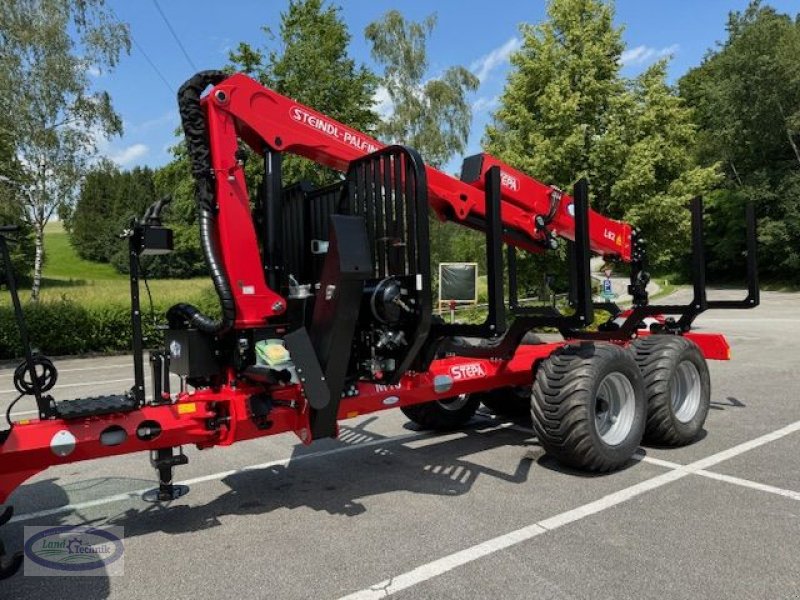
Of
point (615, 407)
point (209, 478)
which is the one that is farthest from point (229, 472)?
point (615, 407)

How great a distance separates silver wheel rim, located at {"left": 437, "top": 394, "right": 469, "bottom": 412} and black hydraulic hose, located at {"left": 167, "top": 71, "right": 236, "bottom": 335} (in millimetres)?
3214

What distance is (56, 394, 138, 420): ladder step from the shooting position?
3.79 metres

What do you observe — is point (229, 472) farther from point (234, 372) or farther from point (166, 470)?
point (234, 372)

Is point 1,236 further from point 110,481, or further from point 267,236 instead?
point 110,481

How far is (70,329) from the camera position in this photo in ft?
54.7

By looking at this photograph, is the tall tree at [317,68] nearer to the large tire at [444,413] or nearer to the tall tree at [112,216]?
the large tire at [444,413]

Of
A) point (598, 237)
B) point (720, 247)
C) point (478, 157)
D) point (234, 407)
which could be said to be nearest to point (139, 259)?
point (234, 407)

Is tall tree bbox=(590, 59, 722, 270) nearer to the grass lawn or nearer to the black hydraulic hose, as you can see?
the grass lawn

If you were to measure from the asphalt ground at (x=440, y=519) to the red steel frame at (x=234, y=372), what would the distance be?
0.68 metres

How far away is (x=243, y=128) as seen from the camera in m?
4.81

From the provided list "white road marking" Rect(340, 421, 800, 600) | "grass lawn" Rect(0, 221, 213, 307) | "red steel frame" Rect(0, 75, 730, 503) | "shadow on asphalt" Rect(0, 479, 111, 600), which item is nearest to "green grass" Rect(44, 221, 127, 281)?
"grass lawn" Rect(0, 221, 213, 307)

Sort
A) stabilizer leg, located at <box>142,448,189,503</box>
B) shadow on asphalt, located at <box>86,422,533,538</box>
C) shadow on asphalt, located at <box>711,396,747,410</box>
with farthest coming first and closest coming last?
shadow on asphalt, located at <box>711,396,747,410</box> < shadow on asphalt, located at <box>86,422,533,538</box> < stabilizer leg, located at <box>142,448,189,503</box>

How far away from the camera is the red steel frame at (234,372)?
3.76 metres

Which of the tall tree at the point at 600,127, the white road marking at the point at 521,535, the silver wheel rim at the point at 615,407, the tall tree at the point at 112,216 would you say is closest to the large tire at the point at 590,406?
the silver wheel rim at the point at 615,407
